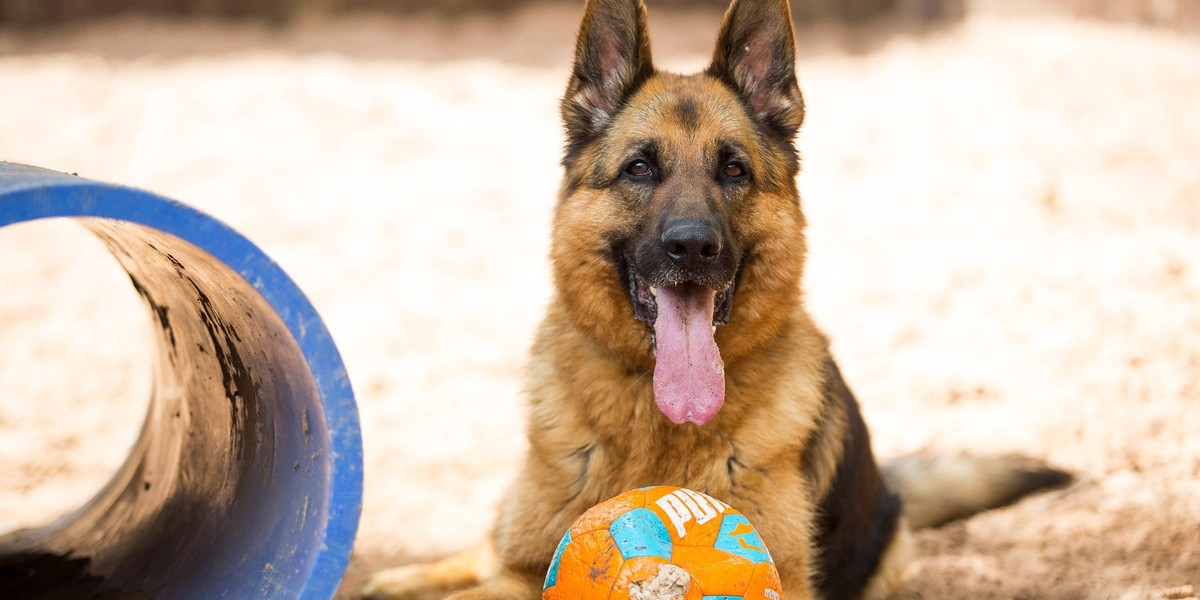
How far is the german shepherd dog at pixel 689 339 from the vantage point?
382cm

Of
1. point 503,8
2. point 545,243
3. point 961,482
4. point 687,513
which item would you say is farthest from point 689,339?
point 503,8

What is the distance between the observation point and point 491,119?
10.7m

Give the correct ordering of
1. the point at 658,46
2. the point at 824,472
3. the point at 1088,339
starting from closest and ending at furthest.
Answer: the point at 824,472 < the point at 1088,339 < the point at 658,46

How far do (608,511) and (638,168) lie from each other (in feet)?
4.99

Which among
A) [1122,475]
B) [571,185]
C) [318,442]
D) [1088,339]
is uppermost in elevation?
[571,185]

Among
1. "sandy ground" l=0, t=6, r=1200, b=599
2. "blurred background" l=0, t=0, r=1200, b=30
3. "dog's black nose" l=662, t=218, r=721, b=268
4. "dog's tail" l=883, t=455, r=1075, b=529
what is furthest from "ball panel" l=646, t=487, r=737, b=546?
"blurred background" l=0, t=0, r=1200, b=30

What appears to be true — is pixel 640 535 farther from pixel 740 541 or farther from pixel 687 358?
pixel 687 358

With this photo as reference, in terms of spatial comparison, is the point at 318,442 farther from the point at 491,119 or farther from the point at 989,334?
the point at 491,119

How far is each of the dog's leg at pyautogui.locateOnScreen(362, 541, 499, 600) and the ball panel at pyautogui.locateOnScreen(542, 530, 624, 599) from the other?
1.25m

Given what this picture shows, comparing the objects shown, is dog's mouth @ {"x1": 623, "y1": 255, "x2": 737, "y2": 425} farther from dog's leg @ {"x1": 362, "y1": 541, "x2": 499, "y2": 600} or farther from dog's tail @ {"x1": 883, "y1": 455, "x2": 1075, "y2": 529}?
dog's tail @ {"x1": 883, "y1": 455, "x2": 1075, "y2": 529}

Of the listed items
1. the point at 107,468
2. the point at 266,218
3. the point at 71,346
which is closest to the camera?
the point at 107,468

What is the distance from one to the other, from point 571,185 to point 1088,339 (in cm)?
416

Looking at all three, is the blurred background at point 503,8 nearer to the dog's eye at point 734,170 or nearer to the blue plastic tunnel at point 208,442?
the blue plastic tunnel at point 208,442

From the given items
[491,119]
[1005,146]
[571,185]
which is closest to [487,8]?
[491,119]
